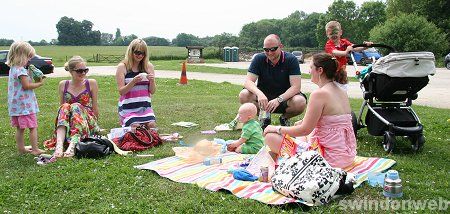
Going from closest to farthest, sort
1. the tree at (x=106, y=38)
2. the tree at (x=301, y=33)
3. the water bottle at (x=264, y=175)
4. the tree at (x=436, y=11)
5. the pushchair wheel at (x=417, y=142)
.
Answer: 1. the water bottle at (x=264, y=175)
2. the pushchair wheel at (x=417, y=142)
3. the tree at (x=436, y=11)
4. the tree at (x=301, y=33)
5. the tree at (x=106, y=38)

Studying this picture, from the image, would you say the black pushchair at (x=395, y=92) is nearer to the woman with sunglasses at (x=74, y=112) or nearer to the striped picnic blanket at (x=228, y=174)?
the striped picnic blanket at (x=228, y=174)

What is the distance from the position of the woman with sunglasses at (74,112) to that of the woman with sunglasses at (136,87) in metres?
0.45

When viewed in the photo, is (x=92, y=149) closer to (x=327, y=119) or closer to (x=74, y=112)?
(x=74, y=112)

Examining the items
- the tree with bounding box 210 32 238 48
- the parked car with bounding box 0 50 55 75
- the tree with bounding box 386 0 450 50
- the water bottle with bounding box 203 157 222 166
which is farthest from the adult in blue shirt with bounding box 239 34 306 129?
the tree with bounding box 210 32 238 48

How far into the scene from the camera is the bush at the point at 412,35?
3575 centimetres

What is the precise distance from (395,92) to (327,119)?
2.12m

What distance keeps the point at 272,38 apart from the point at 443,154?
283 centimetres

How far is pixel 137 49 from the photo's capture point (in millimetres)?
6691

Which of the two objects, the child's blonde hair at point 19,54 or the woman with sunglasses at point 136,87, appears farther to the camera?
the woman with sunglasses at point 136,87

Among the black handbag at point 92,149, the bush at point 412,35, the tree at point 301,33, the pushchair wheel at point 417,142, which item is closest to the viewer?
the black handbag at point 92,149

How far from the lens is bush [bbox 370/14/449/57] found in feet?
117

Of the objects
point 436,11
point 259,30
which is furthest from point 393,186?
point 259,30

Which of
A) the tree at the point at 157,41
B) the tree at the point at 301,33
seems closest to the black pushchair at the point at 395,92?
the tree at the point at 301,33

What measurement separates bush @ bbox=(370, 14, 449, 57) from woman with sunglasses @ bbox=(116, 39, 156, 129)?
3207 cm
